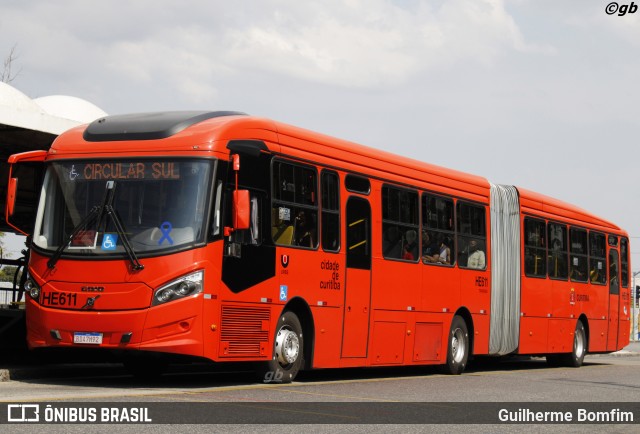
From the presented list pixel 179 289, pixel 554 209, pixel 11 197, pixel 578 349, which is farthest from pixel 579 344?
pixel 11 197

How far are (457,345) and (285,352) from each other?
618 centimetres

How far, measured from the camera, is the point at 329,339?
53.4 ft

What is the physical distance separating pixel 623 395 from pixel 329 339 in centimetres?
424

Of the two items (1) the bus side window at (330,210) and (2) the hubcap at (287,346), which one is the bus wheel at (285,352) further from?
(1) the bus side window at (330,210)

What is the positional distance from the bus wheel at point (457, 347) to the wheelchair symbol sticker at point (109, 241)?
8.27 m

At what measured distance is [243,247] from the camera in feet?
47.1

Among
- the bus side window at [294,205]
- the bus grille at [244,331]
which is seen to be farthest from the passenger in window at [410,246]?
the bus grille at [244,331]

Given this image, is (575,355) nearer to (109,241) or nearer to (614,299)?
(614,299)

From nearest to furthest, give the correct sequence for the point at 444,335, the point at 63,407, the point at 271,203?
the point at 63,407
the point at 271,203
the point at 444,335

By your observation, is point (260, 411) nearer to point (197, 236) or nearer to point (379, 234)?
point (197, 236)

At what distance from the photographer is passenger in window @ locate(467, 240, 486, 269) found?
2131 cm

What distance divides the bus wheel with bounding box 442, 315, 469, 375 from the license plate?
8303 mm

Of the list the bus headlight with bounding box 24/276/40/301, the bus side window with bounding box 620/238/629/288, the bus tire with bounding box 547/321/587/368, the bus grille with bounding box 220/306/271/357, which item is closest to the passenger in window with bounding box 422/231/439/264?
the bus grille with bounding box 220/306/271/357

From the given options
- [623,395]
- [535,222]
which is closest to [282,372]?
[623,395]
